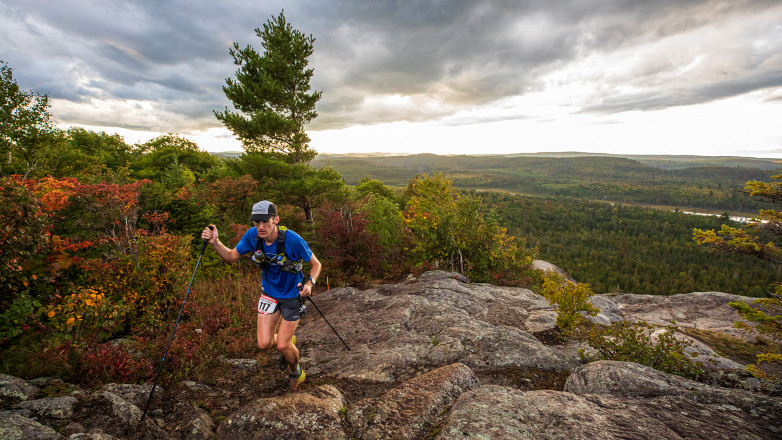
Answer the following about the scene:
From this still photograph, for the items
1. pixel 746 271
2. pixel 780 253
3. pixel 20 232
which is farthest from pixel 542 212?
pixel 20 232

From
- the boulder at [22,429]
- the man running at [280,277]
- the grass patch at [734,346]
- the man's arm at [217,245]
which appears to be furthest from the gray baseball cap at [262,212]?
the grass patch at [734,346]

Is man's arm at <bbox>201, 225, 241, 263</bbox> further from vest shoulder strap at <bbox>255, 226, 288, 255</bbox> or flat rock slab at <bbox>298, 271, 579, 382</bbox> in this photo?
flat rock slab at <bbox>298, 271, 579, 382</bbox>

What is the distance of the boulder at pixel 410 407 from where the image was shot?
3002 mm

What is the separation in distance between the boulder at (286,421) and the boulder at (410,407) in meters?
0.23

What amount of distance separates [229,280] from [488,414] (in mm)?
8667

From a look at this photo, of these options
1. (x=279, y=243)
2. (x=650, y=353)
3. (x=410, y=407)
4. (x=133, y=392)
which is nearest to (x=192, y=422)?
(x=133, y=392)

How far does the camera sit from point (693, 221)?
4540 inches

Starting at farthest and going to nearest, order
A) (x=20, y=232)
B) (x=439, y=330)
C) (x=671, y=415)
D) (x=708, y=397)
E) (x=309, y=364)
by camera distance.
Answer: (x=439, y=330) < (x=309, y=364) < (x=20, y=232) < (x=708, y=397) < (x=671, y=415)

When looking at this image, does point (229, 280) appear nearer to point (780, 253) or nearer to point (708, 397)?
point (708, 397)

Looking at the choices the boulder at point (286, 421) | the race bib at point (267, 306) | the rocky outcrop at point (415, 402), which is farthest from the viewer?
the race bib at point (267, 306)

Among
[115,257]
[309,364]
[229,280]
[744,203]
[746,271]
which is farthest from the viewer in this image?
[744,203]

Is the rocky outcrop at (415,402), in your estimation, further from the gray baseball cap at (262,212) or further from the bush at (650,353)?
the gray baseball cap at (262,212)

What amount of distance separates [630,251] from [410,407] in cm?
11458

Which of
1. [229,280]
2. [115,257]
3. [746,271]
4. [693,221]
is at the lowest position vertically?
[746,271]
